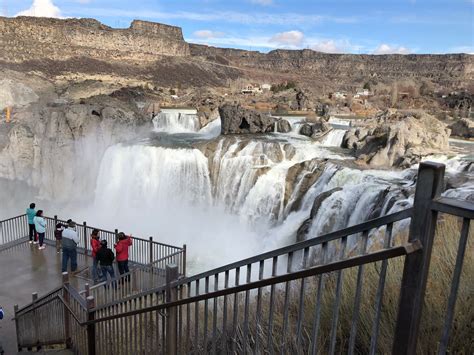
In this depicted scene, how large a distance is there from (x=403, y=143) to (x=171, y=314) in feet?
46.5

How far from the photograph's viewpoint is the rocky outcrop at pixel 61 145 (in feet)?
76.5

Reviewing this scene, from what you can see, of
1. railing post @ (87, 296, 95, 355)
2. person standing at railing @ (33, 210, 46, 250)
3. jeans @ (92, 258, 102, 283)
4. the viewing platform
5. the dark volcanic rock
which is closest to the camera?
railing post @ (87, 296, 95, 355)

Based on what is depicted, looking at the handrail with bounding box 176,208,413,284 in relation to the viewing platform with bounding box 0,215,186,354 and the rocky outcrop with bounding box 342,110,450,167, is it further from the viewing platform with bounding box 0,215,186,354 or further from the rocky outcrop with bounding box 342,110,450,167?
the rocky outcrop with bounding box 342,110,450,167

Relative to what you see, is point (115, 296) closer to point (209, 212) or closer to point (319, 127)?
point (209, 212)

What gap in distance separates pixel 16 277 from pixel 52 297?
386 centimetres

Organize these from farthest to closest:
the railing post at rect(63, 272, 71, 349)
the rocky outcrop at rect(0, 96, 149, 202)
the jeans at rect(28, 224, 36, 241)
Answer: the rocky outcrop at rect(0, 96, 149, 202) → the jeans at rect(28, 224, 36, 241) → the railing post at rect(63, 272, 71, 349)

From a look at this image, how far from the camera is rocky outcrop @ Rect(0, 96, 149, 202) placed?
76.5ft

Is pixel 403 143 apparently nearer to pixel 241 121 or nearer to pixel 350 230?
pixel 241 121

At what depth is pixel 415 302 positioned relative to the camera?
5.92ft

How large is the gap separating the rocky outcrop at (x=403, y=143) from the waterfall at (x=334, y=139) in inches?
89.8

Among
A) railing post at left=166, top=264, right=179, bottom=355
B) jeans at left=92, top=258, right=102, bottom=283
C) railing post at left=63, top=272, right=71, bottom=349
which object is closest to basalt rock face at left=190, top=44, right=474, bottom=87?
jeans at left=92, top=258, right=102, bottom=283

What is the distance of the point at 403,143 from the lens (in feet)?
51.7

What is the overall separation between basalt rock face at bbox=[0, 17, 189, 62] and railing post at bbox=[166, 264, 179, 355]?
64.3m

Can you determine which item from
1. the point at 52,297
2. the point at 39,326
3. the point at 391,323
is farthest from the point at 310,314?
the point at 39,326
